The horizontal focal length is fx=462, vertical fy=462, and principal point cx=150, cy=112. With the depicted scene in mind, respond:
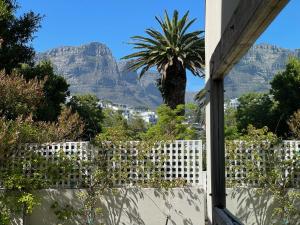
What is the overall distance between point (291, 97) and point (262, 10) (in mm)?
603

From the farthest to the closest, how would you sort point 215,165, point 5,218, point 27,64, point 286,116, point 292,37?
1. point 27,64
2. point 5,218
3. point 215,165
4. point 286,116
5. point 292,37

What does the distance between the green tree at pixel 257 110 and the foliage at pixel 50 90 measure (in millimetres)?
11501

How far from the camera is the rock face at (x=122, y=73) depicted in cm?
245

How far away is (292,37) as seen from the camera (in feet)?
6.66

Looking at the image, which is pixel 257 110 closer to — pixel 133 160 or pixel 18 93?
pixel 18 93

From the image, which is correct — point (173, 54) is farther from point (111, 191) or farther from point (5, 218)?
point (5, 218)

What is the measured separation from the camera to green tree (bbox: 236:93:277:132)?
102 inches

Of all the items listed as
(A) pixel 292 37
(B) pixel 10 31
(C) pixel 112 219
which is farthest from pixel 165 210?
(B) pixel 10 31

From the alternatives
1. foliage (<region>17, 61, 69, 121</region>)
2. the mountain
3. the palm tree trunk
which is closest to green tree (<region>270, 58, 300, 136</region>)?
the mountain

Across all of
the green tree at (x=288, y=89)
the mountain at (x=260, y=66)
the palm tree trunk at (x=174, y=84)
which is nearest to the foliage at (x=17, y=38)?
the palm tree trunk at (x=174, y=84)

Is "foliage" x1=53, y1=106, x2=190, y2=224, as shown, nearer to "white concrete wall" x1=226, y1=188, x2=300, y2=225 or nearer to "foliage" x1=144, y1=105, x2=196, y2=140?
"white concrete wall" x1=226, y1=188, x2=300, y2=225

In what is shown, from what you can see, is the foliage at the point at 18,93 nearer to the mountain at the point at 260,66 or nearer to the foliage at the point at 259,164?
the foliage at the point at 259,164

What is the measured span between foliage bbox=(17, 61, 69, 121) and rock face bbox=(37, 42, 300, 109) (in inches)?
158

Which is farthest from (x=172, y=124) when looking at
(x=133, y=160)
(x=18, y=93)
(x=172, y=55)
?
(x=18, y=93)
